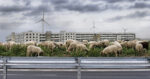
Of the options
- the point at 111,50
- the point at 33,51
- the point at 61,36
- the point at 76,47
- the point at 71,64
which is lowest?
the point at 33,51

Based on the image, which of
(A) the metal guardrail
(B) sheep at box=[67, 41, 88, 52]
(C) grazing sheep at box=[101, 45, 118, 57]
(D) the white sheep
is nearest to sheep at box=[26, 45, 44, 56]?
(B) sheep at box=[67, 41, 88, 52]

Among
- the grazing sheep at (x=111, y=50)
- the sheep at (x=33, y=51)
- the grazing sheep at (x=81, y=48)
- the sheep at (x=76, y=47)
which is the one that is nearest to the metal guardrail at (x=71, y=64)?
the grazing sheep at (x=111, y=50)

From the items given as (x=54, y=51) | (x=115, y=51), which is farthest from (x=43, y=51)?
(x=115, y=51)

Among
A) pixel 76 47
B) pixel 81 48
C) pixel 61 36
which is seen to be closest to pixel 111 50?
pixel 81 48

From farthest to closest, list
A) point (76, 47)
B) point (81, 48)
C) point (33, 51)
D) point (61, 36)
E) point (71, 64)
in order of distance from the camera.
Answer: point (61, 36) → point (76, 47) → point (81, 48) → point (33, 51) → point (71, 64)

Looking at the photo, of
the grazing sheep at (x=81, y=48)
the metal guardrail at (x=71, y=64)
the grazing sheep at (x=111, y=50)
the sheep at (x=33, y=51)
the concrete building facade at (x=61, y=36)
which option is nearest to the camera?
the metal guardrail at (x=71, y=64)

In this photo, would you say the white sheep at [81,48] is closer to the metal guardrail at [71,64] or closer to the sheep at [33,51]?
the sheep at [33,51]

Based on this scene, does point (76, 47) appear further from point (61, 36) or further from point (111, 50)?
point (61, 36)

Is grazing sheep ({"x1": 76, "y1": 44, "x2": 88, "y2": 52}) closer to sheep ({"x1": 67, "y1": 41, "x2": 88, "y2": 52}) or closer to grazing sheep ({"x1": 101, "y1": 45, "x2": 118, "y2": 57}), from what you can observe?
sheep ({"x1": 67, "y1": 41, "x2": 88, "y2": 52})

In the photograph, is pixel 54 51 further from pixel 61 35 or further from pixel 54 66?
pixel 61 35

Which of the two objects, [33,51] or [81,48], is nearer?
Result: [33,51]

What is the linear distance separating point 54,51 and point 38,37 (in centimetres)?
11672

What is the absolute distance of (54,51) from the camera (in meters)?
32.5

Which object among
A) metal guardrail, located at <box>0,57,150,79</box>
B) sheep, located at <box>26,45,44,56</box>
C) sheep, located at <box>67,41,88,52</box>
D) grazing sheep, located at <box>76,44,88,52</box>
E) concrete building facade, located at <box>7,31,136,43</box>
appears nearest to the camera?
metal guardrail, located at <box>0,57,150,79</box>
